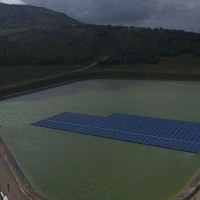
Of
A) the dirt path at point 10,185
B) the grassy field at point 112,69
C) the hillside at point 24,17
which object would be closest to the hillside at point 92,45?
the grassy field at point 112,69

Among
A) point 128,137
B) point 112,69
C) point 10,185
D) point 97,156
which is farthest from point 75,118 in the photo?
point 112,69

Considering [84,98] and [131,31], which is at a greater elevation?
[131,31]

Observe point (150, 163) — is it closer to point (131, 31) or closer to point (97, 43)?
point (97, 43)

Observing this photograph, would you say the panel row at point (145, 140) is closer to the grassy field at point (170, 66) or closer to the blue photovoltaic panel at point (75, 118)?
the blue photovoltaic panel at point (75, 118)

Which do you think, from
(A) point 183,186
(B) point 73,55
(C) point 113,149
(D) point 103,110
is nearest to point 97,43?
(B) point 73,55

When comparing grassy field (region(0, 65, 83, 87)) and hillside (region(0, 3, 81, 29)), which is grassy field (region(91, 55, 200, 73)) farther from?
hillside (region(0, 3, 81, 29))

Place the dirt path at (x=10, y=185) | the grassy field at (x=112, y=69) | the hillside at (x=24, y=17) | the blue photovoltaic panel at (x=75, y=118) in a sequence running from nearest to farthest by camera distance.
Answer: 1. the dirt path at (x=10, y=185)
2. the blue photovoltaic panel at (x=75, y=118)
3. the grassy field at (x=112, y=69)
4. the hillside at (x=24, y=17)
